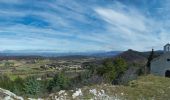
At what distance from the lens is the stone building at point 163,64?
51.4 m

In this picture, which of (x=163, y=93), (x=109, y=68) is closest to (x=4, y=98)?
(x=163, y=93)

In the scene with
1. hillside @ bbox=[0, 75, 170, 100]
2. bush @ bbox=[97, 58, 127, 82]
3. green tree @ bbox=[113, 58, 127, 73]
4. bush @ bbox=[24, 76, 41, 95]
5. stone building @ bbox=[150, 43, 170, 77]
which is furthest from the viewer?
green tree @ bbox=[113, 58, 127, 73]

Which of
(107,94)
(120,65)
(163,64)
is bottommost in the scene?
(107,94)

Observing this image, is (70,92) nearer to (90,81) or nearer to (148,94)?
(90,81)

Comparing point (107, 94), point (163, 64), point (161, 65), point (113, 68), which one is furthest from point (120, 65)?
point (107, 94)

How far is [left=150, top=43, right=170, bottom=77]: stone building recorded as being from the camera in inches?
2024

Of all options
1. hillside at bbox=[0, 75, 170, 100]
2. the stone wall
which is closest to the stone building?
the stone wall

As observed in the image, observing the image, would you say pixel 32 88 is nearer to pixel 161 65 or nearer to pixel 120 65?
pixel 120 65

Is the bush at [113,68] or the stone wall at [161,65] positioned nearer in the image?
the bush at [113,68]

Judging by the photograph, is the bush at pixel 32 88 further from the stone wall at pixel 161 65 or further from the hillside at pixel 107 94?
the stone wall at pixel 161 65

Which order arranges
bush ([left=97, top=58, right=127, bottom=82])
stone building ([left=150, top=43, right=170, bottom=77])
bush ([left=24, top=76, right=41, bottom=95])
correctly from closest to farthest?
bush ([left=24, top=76, right=41, bottom=95])
bush ([left=97, top=58, right=127, bottom=82])
stone building ([left=150, top=43, right=170, bottom=77])

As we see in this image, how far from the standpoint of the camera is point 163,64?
51.5 meters

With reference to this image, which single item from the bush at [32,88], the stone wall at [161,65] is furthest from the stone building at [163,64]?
the bush at [32,88]

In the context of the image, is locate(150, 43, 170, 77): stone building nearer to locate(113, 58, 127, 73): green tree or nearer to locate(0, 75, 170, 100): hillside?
locate(113, 58, 127, 73): green tree
